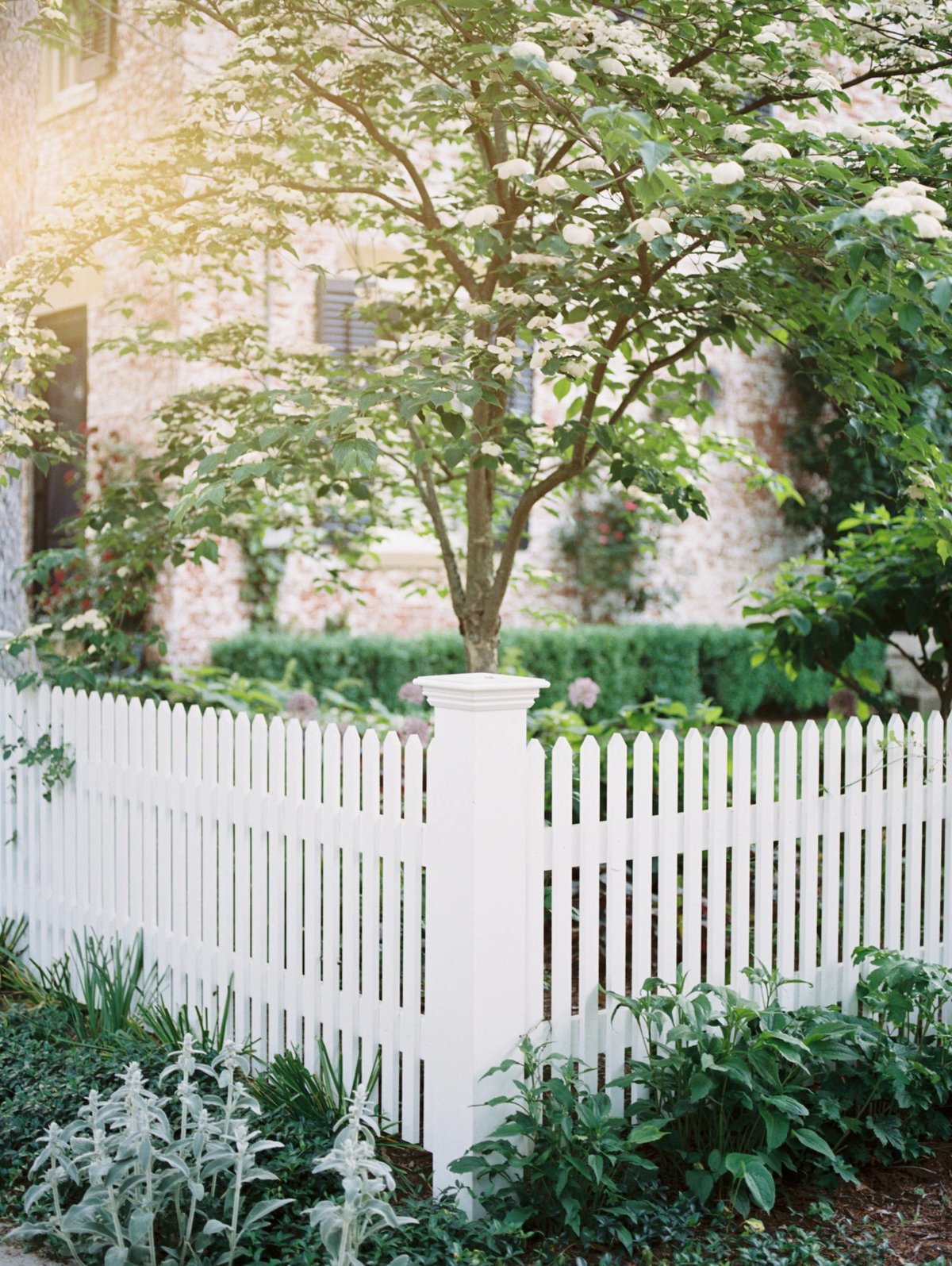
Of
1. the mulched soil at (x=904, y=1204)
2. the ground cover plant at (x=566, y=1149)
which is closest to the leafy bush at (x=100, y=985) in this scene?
the ground cover plant at (x=566, y=1149)

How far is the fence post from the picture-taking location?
318 centimetres

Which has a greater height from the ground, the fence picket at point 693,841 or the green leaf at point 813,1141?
the fence picket at point 693,841

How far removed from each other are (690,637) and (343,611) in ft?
11.9

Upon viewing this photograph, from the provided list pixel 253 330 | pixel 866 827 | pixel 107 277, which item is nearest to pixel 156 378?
pixel 107 277

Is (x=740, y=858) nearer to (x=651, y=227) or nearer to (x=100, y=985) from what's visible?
(x=651, y=227)

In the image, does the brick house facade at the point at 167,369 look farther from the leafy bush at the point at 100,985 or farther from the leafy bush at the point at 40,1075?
the leafy bush at the point at 40,1075

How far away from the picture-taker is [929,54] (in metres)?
4.73

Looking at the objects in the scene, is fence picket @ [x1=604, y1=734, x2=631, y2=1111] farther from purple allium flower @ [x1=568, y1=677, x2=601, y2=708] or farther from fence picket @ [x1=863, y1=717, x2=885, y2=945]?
purple allium flower @ [x1=568, y1=677, x2=601, y2=708]

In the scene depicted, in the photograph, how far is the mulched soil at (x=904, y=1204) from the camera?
3.09 metres

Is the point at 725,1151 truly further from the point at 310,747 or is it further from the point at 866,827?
the point at 310,747

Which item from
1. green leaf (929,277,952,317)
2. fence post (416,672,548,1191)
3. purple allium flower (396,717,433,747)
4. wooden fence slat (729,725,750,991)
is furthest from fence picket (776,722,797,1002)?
purple allium flower (396,717,433,747)

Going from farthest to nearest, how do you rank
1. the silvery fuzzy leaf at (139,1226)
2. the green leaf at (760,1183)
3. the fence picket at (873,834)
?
the fence picket at (873,834) → the green leaf at (760,1183) → the silvery fuzzy leaf at (139,1226)

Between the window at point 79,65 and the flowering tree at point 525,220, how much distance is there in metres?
4.28

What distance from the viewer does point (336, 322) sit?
33.0 feet
